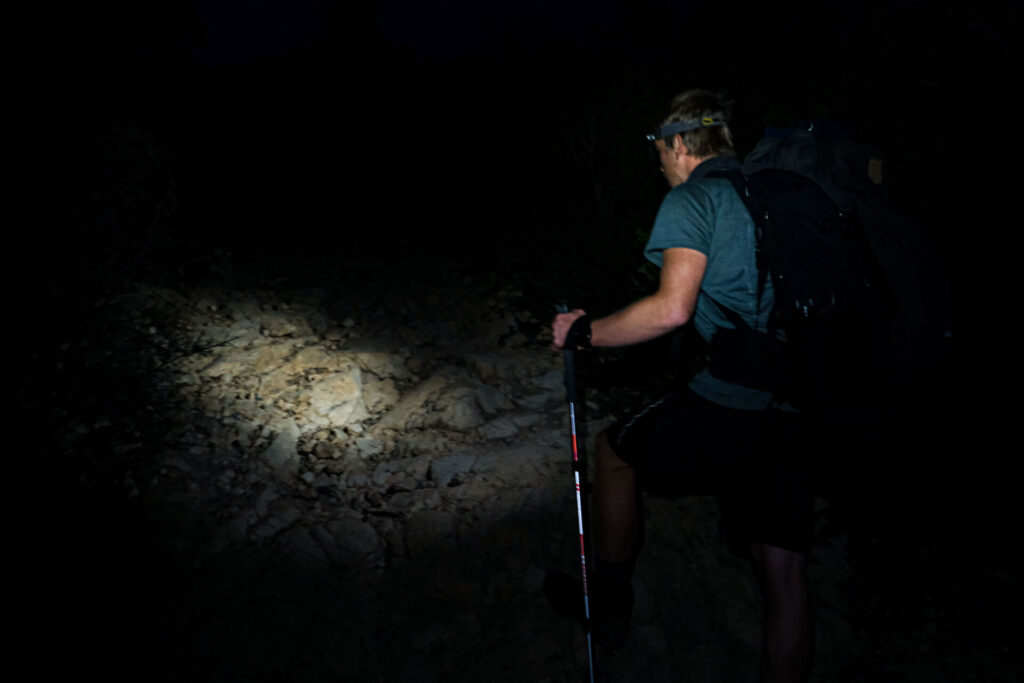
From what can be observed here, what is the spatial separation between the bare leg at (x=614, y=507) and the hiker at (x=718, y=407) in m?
0.08

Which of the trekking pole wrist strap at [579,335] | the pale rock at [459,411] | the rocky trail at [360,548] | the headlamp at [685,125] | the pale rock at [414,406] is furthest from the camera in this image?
the pale rock at [414,406]

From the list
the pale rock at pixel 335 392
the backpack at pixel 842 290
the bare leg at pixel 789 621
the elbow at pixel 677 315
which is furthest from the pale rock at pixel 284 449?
the backpack at pixel 842 290

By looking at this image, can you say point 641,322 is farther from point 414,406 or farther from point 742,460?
point 414,406

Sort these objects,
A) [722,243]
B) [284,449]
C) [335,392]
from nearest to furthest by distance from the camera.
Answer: [722,243] → [284,449] → [335,392]

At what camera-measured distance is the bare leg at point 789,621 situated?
213 centimetres

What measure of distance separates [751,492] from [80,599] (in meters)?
3.43

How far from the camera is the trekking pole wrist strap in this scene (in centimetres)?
242

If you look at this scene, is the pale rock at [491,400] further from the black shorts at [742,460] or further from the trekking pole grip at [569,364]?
the black shorts at [742,460]

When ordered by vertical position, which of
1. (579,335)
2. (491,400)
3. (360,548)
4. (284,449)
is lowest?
(360,548)

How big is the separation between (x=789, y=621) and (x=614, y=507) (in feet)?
2.53

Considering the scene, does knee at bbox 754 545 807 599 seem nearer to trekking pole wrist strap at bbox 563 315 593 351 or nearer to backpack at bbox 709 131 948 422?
backpack at bbox 709 131 948 422

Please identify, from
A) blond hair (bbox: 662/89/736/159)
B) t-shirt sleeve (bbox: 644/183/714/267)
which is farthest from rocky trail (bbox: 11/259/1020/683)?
blond hair (bbox: 662/89/736/159)

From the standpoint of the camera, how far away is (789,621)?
7.00ft

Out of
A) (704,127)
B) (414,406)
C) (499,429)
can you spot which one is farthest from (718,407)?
(414,406)
